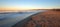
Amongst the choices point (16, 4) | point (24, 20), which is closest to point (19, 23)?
point (24, 20)

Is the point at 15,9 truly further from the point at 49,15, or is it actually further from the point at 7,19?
the point at 49,15

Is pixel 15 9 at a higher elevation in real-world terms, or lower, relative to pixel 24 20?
higher

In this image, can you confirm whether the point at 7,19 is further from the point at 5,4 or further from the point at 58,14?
the point at 58,14

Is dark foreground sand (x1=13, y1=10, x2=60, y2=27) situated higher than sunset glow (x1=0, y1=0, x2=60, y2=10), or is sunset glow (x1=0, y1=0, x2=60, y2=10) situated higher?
sunset glow (x1=0, y1=0, x2=60, y2=10)

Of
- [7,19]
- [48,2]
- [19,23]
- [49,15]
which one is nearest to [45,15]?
[49,15]

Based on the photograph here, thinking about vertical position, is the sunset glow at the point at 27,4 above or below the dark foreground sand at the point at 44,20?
above

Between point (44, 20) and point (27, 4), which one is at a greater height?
point (27, 4)
